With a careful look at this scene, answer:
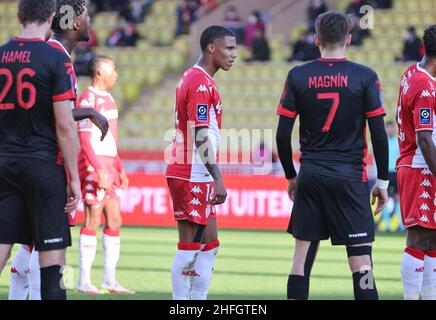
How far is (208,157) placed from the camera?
23.3 feet

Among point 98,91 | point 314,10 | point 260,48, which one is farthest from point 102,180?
point 314,10

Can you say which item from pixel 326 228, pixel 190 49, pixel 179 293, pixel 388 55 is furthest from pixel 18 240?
pixel 190 49

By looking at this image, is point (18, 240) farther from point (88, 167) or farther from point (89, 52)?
point (89, 52)

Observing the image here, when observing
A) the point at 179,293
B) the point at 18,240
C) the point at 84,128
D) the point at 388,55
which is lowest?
the point at 179,293

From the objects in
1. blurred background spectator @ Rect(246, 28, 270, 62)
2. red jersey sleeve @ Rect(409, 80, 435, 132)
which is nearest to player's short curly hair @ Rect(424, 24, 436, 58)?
red jersey sleeve @ Rect(409, 80, 435, 132)

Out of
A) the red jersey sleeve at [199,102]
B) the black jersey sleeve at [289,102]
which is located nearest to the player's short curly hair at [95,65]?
the red jersey sleeve at [199,102]

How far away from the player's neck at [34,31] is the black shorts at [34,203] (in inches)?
30.2

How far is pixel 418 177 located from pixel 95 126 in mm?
3657

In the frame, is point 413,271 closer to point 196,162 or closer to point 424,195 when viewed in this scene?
point 424,195

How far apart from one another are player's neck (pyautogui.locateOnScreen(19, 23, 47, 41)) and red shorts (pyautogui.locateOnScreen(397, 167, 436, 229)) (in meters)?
3.05

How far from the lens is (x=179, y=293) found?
735cm

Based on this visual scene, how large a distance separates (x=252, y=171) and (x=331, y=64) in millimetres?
11352
